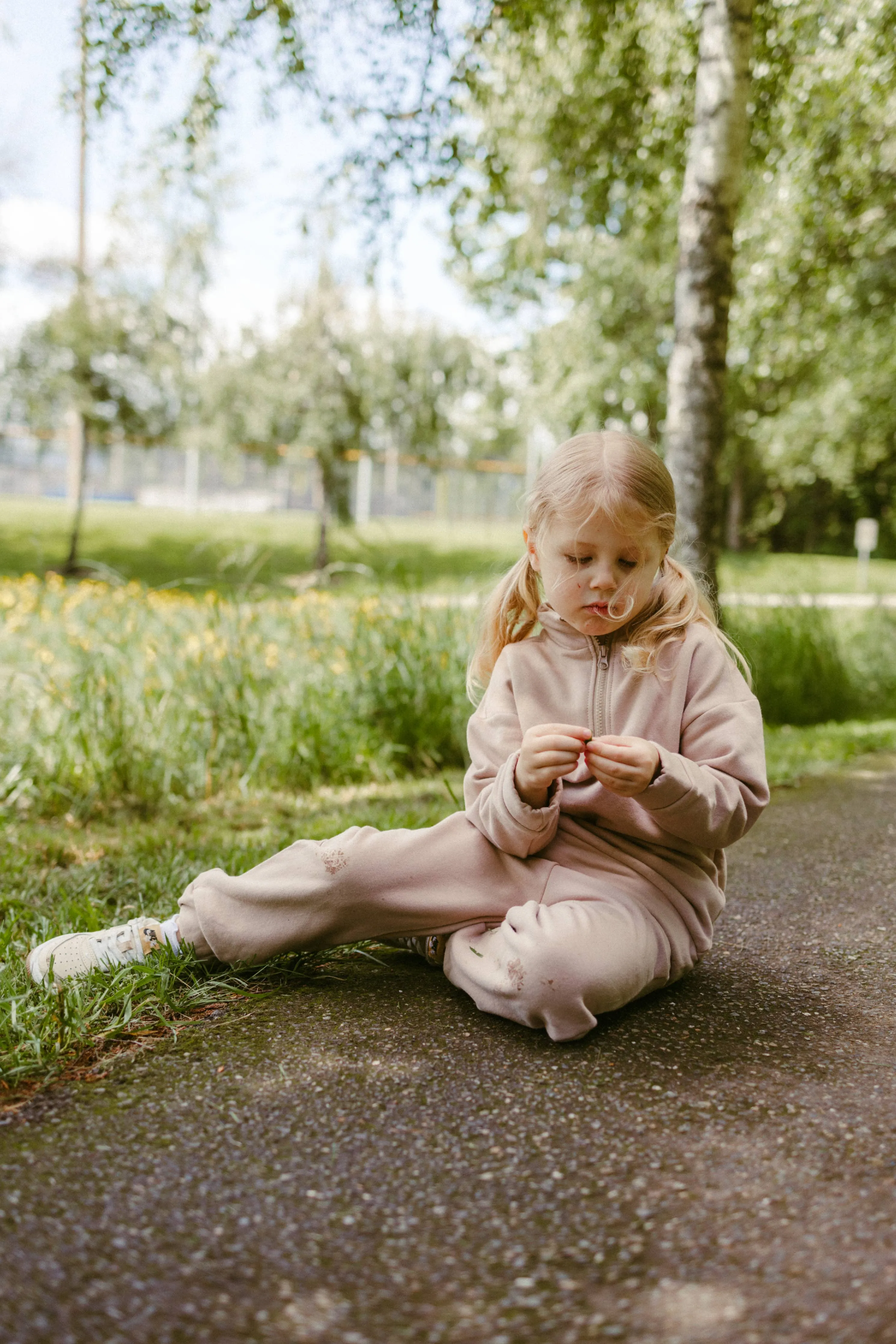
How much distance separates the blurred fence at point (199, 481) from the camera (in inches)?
938

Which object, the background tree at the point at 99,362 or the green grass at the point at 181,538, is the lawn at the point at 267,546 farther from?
the background tree at the point at 99,362

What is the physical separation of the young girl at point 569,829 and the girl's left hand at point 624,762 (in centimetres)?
8

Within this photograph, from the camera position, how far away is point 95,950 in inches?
84.3

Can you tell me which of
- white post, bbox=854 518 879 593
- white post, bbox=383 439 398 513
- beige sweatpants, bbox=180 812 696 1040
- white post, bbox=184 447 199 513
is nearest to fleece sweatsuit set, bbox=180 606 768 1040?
beige sweatpants, bbox=180 812 696 1040

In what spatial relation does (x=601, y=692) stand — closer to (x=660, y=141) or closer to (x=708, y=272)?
(x=708, y=272)

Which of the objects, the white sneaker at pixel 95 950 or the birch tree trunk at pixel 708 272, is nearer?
the white sneaker at pixel 95 950

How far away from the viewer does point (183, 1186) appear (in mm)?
1408

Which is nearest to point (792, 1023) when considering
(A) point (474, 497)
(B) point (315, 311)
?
(B) point (315, 311)

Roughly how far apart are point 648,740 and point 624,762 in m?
0.21

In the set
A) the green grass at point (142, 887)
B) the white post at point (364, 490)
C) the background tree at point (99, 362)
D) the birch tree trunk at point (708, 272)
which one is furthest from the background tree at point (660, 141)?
the white post at point (364, 490)

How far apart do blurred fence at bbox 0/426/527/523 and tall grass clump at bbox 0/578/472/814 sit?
17973 millimetres

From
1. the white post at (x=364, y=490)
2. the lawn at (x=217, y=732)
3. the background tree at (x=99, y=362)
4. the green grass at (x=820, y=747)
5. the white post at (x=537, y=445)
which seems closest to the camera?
the lawn at (x=217, y=732)

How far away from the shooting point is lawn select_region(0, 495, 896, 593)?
298 inches

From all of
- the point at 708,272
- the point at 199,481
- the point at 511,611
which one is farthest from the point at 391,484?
the point at 511,611
